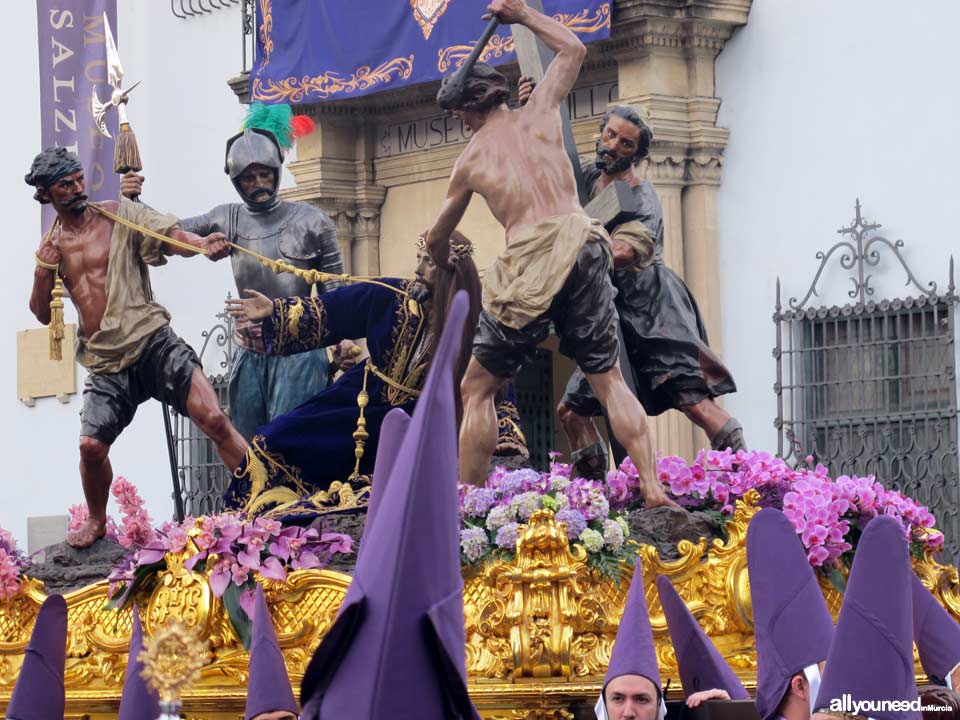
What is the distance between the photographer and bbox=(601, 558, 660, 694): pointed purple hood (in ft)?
19.9

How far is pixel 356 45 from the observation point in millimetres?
15586

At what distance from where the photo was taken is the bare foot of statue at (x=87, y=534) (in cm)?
982

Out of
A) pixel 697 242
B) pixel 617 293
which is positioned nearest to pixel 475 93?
pixel 617 293

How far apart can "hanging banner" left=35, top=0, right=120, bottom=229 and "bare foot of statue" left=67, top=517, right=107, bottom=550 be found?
727cm

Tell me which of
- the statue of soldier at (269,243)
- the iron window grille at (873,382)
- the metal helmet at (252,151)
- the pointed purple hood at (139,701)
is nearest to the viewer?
the pointed purple hood at (139,701)

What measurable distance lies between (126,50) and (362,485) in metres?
9.61

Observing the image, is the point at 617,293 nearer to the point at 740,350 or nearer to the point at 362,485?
the point at 362,485

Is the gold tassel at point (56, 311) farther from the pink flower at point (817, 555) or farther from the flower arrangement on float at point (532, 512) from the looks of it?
the pink flower at point (817, 555)

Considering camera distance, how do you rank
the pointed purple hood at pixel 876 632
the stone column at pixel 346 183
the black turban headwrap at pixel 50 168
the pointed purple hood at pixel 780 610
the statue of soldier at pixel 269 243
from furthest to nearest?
→ the stone column at pixel 346 183
the statue of soldier at pixel 269 243
the black turban headwrap at pixel 50 168
the pointed purple hood at pixel 780 610
the pointed purple hood at pixel 876 632

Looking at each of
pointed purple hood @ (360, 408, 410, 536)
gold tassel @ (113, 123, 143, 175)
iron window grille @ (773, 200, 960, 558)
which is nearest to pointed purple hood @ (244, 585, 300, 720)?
pointed purple hood @ (360, 408, 410, 536)

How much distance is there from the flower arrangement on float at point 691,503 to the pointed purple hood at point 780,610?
1251 millimetres

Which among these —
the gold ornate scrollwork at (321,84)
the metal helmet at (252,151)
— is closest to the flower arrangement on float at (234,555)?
the metal helmet at (252,151)

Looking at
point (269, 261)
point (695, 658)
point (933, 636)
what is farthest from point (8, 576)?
point (933, 636)

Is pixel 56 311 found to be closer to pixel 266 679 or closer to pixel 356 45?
pixel 266 679
